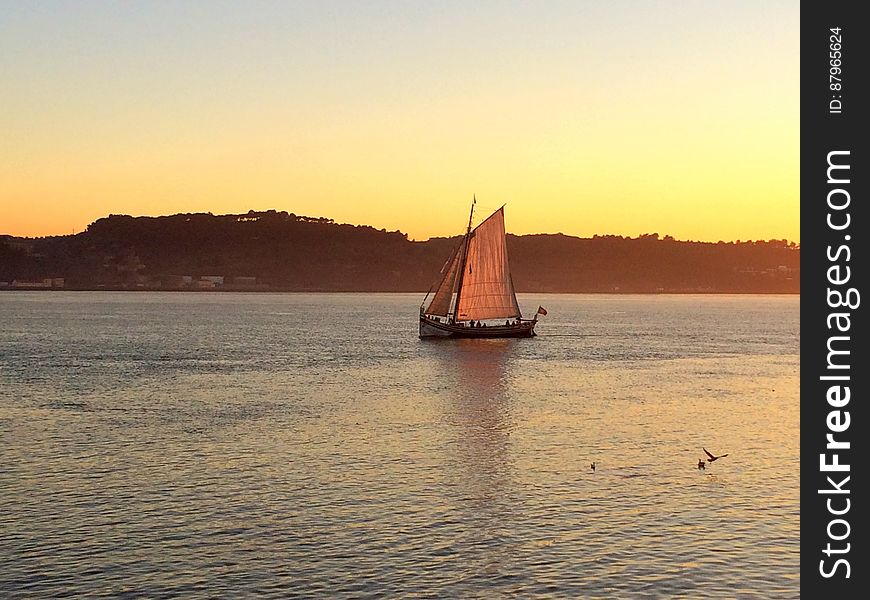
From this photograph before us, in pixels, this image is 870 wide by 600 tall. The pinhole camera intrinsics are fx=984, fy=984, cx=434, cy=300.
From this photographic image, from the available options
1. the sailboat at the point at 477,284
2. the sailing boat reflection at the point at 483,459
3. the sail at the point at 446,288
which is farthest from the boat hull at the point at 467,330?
the sailing boat reflection at the point at 483,459

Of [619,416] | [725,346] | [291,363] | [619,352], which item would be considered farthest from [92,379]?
[725,346]

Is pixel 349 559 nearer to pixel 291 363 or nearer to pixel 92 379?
pixel 92 379

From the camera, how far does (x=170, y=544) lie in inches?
1481

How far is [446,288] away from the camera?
14050cm

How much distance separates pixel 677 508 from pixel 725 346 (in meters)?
123

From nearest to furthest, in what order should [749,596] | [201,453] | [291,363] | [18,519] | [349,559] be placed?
[749,596] < [349,559] < [18,519] < [201,453] < [291,363]

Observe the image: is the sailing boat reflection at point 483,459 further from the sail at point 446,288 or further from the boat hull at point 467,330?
the boat hull at point 467,330

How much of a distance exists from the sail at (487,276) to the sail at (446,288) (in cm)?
152

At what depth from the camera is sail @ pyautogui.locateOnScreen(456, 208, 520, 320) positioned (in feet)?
440

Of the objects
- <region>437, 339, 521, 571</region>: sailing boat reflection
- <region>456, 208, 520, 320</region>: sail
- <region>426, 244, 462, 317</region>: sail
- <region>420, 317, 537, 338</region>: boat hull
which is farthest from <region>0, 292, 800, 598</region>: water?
<region>420, 317, 537, 338</region>: boat hull

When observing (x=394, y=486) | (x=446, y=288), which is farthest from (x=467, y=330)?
(x=394, y=486)

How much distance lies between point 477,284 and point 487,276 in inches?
70.2

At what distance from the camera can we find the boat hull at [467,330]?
141 metres

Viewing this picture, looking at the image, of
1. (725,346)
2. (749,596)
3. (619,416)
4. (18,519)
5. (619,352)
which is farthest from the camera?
(725,346)
